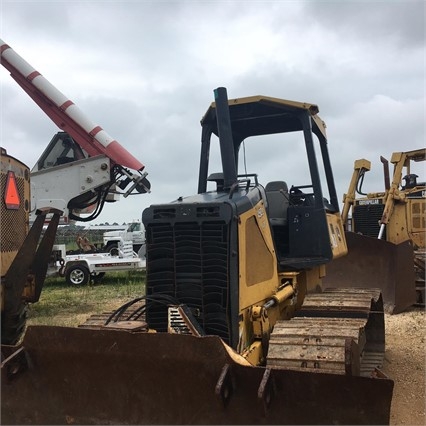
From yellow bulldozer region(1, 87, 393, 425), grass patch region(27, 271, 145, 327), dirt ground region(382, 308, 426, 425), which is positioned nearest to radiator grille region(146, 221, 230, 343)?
yellow bulldozer region(1, 87, 393, 425)

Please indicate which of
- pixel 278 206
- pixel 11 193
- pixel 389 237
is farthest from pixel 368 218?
pixel 11 193

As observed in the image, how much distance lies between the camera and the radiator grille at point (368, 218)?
45.5 ft

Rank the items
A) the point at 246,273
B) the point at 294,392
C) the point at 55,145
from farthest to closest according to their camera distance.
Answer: the point at 55,145 → the point at 246,273 → the point at 294,392

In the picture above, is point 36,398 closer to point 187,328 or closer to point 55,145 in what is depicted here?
point 187,328

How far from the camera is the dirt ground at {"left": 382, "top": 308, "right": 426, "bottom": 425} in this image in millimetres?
4754

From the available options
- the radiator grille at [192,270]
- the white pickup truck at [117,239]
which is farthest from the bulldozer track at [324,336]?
the white pickup truck at [117,239]

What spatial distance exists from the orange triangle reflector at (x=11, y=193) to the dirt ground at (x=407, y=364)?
13.7ft

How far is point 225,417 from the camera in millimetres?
3113

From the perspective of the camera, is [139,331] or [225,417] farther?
[139,331]

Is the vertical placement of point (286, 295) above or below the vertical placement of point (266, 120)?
below

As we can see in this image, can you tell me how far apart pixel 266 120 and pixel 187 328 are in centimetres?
297

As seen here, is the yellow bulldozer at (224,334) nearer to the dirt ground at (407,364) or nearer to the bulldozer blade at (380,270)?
the dirt ground at (407,364)

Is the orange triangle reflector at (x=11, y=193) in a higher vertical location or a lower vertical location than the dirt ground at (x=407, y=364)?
higher

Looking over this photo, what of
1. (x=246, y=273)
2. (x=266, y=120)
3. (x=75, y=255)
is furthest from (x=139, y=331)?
(x=75, y=255)
